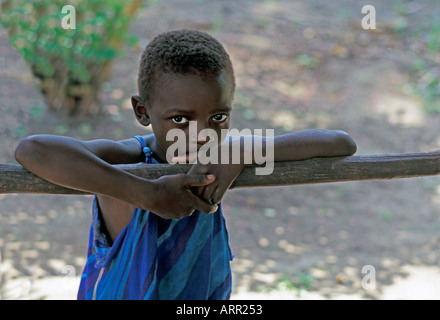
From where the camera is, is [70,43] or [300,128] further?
[300,128]

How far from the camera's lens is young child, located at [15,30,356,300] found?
160cm

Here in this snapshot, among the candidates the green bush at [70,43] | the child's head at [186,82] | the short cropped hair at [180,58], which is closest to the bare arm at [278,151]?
the child's head at [186,82]

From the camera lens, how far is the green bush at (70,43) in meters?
4.94

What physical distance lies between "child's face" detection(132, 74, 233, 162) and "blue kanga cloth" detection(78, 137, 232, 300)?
216 mm

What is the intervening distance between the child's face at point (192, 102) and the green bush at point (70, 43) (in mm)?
3219

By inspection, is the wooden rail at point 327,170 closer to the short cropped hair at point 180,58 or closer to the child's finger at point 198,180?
the child's finger at point 198,180

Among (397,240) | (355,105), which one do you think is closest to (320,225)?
(397,240)

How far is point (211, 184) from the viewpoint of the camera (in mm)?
1686

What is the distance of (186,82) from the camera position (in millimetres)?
1719

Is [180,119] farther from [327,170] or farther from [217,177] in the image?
[327,170]

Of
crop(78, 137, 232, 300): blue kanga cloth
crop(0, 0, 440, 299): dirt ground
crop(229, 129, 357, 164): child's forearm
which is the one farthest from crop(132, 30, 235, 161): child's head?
crop(0, 0, 440, 299): dirt ground

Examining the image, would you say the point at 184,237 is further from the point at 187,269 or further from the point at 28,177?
the point at 28,177

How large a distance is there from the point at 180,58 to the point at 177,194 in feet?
1.43

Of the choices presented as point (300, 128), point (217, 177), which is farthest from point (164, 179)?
point (300, 128)
